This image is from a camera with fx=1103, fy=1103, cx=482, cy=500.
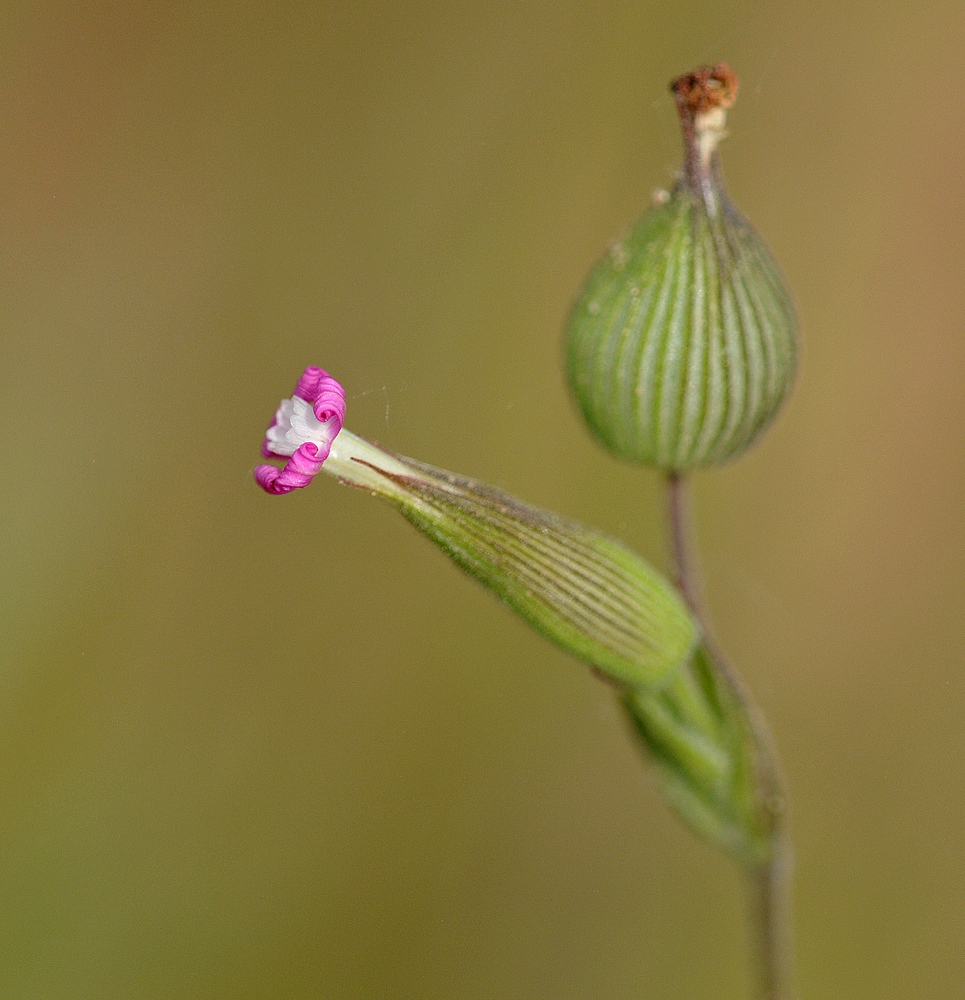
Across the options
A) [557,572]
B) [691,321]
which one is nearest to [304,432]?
[557,572]

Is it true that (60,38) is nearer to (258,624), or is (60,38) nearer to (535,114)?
(535,114)

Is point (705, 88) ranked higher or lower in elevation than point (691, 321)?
higher

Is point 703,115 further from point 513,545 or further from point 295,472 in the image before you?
point 295,472

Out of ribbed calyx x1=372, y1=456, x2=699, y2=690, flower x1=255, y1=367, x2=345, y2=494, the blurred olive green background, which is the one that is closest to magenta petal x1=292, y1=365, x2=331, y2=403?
flower x1=255, y1=367, x2=345, y2=494

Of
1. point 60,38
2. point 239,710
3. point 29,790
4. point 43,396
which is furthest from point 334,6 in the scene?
point 29,790

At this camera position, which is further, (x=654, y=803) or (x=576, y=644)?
(x=654, y=803)

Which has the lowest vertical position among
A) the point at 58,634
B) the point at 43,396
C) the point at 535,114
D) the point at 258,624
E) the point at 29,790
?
the point at 29,790

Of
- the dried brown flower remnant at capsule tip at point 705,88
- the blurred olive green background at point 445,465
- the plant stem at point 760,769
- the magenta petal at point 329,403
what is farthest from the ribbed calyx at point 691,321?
the blurred olive green background at point 445,465
